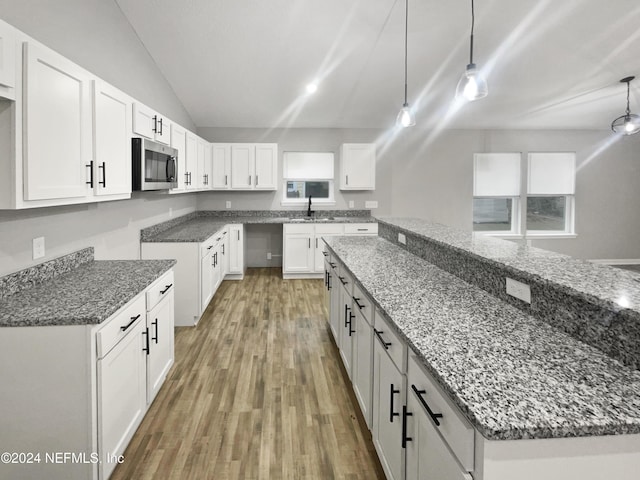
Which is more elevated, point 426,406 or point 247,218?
point 247,218

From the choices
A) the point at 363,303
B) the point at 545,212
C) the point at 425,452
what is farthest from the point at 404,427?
the point at 545,212

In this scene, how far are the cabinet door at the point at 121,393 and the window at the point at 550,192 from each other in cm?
704

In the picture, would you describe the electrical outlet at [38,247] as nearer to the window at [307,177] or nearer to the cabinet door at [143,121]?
the cabinet door at [143,121]

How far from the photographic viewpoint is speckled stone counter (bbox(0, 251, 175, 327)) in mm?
1764

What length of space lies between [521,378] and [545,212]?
7.42 metres

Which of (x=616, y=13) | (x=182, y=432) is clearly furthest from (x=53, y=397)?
(x=616, y=13)

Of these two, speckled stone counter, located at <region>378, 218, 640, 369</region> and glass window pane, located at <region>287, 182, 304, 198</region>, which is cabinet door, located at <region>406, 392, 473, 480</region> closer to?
speckled stone counter, located at <region>378, 218, 640, 369</region>

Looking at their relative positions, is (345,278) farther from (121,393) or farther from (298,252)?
(298,252)

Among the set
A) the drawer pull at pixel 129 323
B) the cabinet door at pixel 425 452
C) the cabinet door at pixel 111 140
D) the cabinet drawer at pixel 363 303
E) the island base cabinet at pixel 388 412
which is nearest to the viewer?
the cabinet door at pixel 425 452

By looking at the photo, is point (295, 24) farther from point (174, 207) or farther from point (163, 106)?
point (174, 207)

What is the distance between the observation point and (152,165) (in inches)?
138

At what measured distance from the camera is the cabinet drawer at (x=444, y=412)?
103 centimetres

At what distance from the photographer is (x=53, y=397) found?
177 centimetres

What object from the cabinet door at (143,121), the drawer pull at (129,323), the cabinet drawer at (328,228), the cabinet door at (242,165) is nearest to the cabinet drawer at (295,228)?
the cabinet drawer at (328,228)
